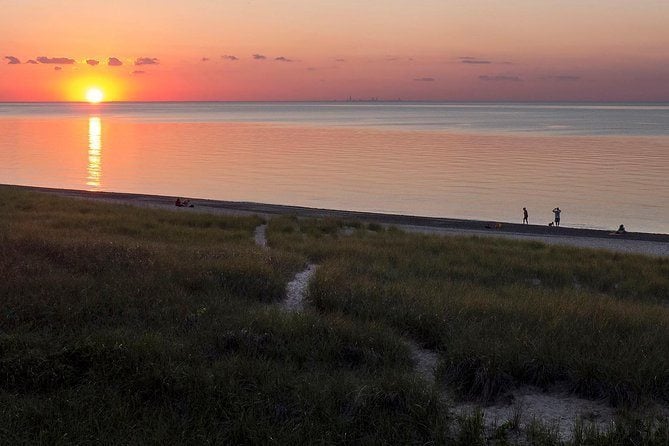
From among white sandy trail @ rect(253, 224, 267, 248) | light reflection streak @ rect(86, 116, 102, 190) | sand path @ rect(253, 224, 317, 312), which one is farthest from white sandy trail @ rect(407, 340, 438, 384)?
light reflection streak @ rect(86, 116, 102, 190)

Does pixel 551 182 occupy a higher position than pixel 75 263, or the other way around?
pixel 551 182

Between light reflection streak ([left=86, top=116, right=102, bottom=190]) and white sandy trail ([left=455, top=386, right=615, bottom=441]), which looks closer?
white sandy trail ([left=455, top=386, right=615, bottom=441])

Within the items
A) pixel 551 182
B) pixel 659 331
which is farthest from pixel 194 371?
pixel 551 182

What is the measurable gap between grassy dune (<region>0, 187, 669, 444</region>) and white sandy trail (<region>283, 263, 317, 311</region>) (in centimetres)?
22

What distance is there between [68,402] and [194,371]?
134cm

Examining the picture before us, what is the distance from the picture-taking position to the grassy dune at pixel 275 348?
6.45m

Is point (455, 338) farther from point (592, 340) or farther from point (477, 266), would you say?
point (477, 266)

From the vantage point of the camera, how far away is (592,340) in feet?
28.1

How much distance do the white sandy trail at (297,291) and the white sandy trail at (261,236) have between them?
17.4 ft

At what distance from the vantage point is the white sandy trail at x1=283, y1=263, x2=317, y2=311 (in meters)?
11.0

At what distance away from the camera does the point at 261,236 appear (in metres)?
21.2

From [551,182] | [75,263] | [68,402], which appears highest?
[551,182]

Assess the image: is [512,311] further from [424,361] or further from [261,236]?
[261,236]

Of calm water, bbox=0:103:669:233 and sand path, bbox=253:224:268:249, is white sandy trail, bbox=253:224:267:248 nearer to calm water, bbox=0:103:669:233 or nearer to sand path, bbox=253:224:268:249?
sand path, bbox=253:224:268:249
